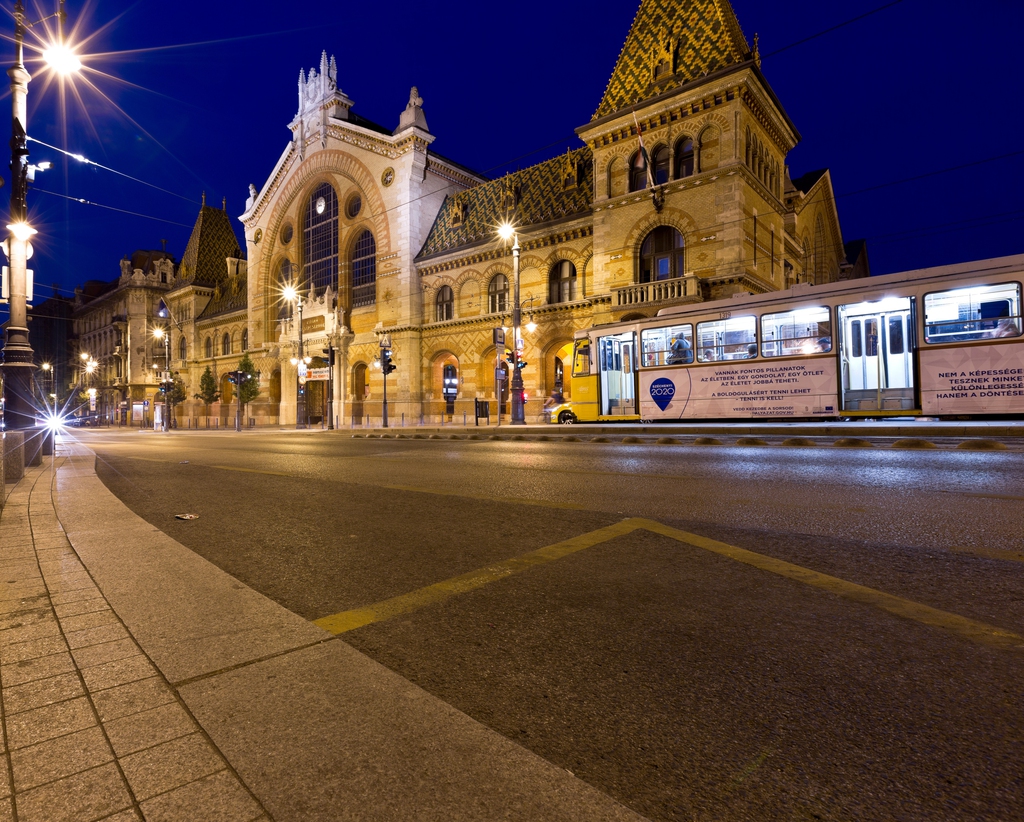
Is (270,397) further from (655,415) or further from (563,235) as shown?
(655,415)

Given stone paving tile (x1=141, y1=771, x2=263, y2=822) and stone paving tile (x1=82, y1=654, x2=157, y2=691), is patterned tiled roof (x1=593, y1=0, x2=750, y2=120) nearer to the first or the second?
stone paving tile (x1=82, y1=654, x2=157, y2=691)

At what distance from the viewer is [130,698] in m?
1.92

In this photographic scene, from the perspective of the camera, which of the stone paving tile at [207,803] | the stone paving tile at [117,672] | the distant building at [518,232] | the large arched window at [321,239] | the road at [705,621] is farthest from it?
the large arched window at [321,239]

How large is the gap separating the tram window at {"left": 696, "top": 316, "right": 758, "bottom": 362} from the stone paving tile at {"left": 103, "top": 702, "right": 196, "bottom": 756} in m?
15.4

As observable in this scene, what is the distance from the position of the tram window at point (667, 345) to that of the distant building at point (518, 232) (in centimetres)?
496

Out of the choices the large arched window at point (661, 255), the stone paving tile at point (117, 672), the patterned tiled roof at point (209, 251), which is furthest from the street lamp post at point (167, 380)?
the stone paving tile at point (117, 672)

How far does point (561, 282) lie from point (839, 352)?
15534 millimetres

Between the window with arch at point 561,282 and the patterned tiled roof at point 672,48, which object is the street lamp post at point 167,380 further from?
the patterned tiled roof at point 672,48

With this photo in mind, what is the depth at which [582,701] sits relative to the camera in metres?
1.96

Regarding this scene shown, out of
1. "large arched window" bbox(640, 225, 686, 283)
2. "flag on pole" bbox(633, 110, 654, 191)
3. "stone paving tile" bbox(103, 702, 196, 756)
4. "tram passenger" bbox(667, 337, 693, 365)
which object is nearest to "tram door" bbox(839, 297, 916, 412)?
"tram passenger" bbox(667, 337, 693, 365)

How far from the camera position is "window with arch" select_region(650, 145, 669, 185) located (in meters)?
22.4

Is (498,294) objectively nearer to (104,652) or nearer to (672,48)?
(672,48)

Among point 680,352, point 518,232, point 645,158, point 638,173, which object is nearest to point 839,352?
point 680,352

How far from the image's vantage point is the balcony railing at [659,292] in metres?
20.6
